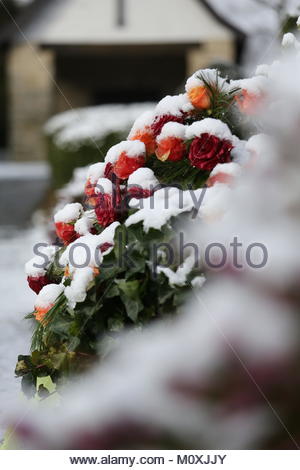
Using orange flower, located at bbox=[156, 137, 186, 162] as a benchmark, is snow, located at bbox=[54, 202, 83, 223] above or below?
below

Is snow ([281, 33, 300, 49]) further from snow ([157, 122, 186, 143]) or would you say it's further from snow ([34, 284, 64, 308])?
snow ([34, 284, 64, 308])

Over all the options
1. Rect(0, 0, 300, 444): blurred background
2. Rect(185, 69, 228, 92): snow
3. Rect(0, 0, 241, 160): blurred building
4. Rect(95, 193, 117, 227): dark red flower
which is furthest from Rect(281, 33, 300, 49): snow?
Rect(0, 0, 241, 160): blurred building

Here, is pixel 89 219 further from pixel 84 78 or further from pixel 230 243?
pixel 84 78

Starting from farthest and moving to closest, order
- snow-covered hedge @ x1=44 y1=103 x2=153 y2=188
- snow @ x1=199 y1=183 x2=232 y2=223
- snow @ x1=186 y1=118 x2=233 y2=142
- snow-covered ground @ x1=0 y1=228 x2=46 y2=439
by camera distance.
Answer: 1. snow-covered hedge @ x1=44 y1=103 x2=153 y2=188
2. snow-covered ground @ x1=0 y1=228 x2=46 y2=439
3. snow @ x1=186 y1=118 x2=233 y2=142
4. snow @ x1=199 y1=183 x2=232 y2=223

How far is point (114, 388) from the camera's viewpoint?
124cm

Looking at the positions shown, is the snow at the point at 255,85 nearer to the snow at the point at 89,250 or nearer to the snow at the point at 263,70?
the snow at the point at 263,70

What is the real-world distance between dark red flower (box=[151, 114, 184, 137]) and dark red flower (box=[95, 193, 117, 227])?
21 cm

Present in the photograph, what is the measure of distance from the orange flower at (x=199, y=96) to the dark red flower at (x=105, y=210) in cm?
33

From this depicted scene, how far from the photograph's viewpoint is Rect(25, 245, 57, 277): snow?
2.11 meters

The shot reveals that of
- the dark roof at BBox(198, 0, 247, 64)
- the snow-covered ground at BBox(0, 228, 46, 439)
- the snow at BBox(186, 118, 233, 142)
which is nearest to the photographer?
the snow at BBox(186, 118, 233, 142)

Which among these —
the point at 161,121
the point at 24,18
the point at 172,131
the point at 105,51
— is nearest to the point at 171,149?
the point at 172,131

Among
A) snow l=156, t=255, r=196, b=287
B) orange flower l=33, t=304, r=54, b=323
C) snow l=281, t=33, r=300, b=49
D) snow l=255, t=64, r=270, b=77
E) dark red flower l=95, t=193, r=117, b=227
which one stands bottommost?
orange flower l=33, t=304, r=54, b=323

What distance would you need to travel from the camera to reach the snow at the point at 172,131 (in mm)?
1845

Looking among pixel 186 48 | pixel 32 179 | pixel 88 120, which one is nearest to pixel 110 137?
pixel 88 120
